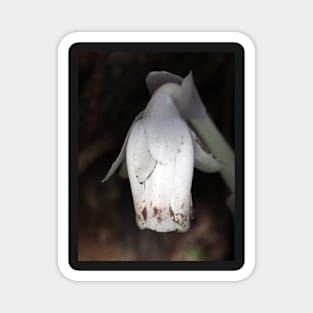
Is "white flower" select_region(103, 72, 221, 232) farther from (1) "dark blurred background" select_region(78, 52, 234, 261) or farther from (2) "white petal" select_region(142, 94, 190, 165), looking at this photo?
(1) "dark blurred background" select_region(78, 52, 234, 261)

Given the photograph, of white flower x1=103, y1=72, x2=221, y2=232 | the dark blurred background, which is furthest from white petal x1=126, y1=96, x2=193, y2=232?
the dark blurred background

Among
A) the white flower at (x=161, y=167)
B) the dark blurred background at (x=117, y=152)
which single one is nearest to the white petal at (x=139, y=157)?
the white flower at (x=161, y=167)

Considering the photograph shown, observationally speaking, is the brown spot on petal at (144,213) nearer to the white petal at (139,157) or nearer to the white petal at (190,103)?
the white petal at (139,157)

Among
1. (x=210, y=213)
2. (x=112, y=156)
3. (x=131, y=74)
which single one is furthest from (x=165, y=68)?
(x=210, y=213)

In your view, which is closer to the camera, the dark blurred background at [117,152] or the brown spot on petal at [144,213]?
the brown spot on petal at [144,213]

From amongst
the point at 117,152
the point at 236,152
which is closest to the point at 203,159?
the point at 236,152
